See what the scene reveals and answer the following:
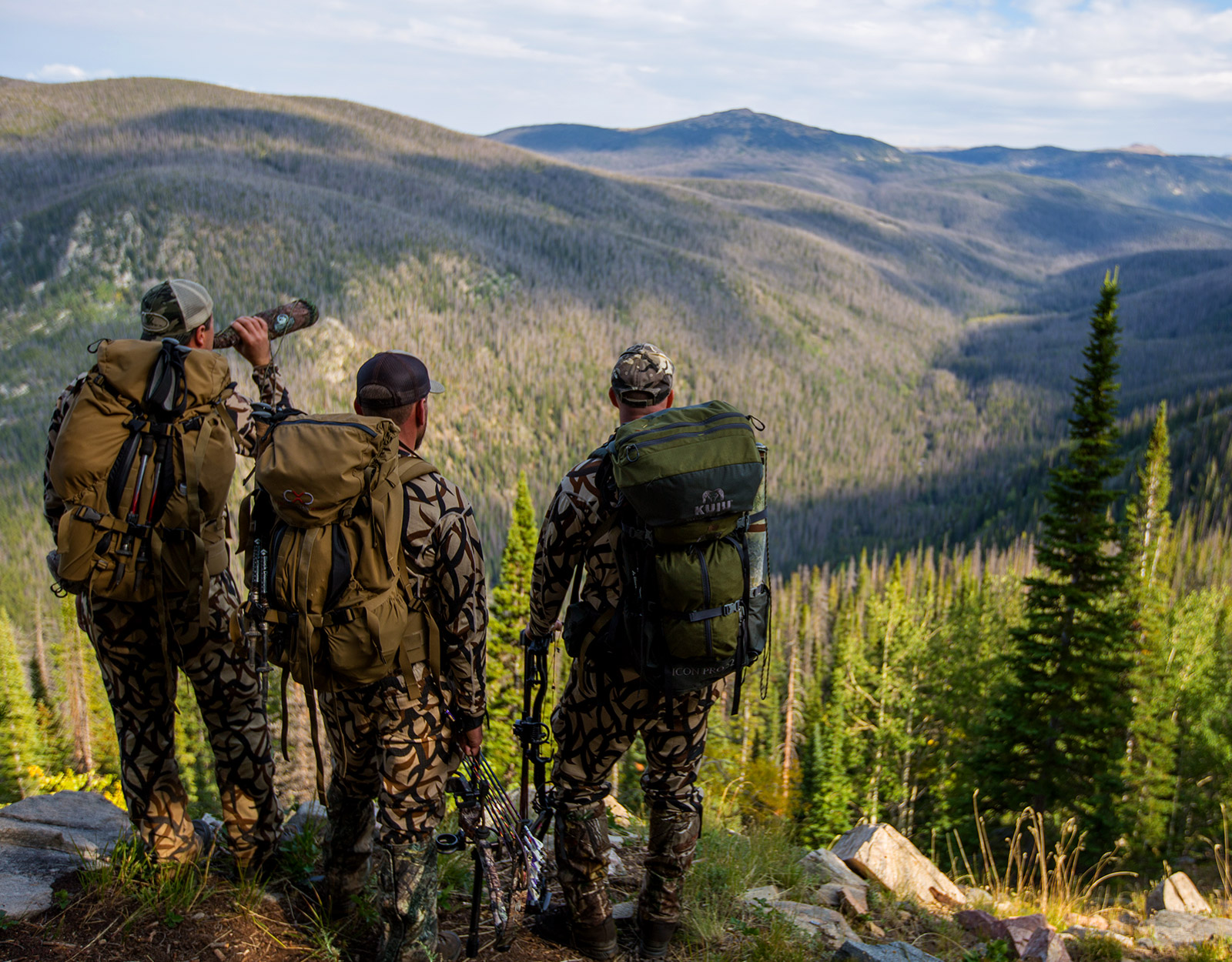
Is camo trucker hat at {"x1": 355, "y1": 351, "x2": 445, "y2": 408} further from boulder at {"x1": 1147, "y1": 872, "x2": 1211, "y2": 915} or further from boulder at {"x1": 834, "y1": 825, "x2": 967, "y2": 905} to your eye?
boulder at {"x1": 1147, "y1": 872, "x2": 1211, "y2": 915}

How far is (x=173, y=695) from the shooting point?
4203mm

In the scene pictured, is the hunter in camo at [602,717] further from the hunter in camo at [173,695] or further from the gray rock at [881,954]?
the hunter in camo at [173,695]

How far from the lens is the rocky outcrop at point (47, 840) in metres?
3.99

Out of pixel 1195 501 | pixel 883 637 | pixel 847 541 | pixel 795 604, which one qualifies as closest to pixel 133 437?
pixel 883 637

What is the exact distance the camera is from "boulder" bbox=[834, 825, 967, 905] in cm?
628

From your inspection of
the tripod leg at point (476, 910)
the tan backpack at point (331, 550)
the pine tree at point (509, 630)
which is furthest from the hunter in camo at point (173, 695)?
the pine tree at point (509, 630)

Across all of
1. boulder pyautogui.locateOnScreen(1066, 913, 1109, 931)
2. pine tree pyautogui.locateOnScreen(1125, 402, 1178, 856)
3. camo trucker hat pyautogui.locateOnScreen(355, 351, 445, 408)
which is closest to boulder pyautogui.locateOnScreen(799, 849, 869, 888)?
boulder pyautogui.locateOnScreen(1066, 913, 1109, 931)

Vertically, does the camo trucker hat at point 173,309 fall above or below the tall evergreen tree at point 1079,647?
above

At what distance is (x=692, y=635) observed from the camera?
11.9 ft

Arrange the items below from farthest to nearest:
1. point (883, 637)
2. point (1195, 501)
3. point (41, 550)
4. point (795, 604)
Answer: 1. point (1195, 501)
2. point (41, 550)
3. point (795, 604)
4. point (883, 637)

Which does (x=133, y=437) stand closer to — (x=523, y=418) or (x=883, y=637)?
(x=883, y=637)

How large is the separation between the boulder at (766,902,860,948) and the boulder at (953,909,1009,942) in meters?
0.87

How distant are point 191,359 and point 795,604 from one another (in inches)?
2966

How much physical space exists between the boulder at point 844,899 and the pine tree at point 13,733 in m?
29.9
